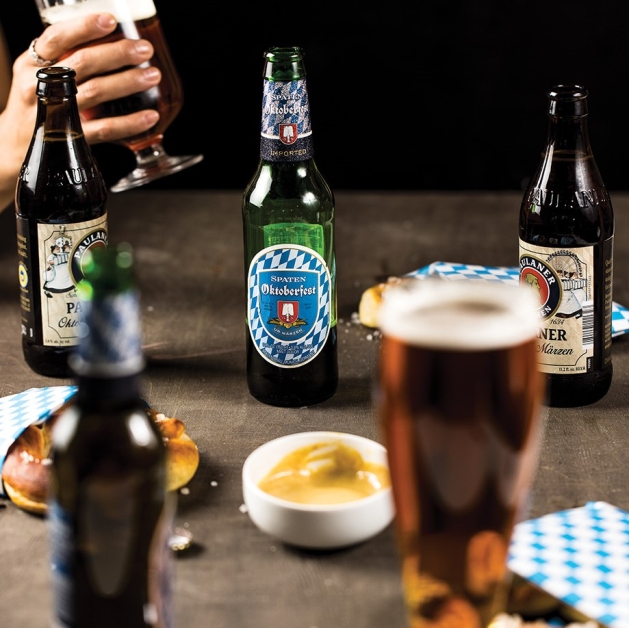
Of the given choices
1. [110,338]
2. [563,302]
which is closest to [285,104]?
[563,302]

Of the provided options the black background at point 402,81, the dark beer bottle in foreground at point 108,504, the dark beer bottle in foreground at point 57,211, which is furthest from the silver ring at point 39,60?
the black background at point 402,81

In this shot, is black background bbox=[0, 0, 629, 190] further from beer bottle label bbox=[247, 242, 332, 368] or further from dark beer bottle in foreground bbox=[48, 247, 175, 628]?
dark beer bottle in foreground bbox=[48, 247, 175, 628]

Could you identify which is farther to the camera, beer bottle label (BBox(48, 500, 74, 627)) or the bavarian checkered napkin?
the bavarian checkered napkin

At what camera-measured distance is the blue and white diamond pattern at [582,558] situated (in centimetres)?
80

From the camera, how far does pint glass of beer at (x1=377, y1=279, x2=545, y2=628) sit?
0.64 m

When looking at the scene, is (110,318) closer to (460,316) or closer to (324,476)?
(460,316)

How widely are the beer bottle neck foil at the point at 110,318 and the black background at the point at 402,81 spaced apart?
2454 millimetres

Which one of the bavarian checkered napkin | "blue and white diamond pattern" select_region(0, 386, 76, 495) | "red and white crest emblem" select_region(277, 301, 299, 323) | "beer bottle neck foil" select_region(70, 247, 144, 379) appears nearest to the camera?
"beer bottle neck foil" select_region(70, 247, 144, 379)

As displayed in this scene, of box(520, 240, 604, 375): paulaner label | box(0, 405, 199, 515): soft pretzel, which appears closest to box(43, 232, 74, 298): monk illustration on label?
box(0, 405, 199, 515): soft pretzel

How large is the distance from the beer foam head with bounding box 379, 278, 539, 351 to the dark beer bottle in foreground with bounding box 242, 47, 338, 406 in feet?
1.52

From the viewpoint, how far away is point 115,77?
1434 millimetres

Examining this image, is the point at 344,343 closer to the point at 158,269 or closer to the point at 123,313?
the point at 158,269

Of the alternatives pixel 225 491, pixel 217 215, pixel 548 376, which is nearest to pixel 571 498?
pixel 548 376

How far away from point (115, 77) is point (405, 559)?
948mm
